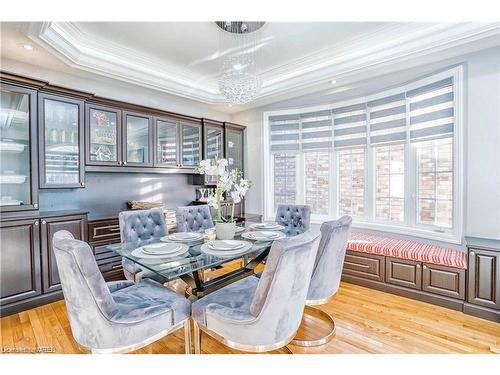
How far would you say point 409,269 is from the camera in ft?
9.02

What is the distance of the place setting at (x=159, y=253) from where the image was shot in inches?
67.9

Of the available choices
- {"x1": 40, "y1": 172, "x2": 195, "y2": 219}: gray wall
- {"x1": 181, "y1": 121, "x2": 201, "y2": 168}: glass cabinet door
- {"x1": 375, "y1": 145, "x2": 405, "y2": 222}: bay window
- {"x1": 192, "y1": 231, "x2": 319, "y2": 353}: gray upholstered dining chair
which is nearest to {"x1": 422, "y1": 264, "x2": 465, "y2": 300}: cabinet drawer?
{"x1": 375, "y1": 145, "x2": 405, "y2": 222}: bay window

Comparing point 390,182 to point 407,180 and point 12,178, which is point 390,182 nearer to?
point 407,180

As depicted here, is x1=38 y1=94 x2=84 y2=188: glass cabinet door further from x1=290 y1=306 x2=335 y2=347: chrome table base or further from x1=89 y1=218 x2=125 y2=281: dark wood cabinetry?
x1=290 y1=306 x2=335 y2=347: chrome table base

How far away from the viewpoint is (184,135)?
153 inches

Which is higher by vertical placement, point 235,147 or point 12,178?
point 235,147

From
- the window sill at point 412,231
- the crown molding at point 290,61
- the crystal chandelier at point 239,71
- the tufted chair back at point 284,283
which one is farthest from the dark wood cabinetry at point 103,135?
the window sill at point 412,231

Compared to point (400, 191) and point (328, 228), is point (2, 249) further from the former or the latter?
point (400, 191)

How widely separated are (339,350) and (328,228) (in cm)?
92

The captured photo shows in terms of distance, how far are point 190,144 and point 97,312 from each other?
2.95 metres

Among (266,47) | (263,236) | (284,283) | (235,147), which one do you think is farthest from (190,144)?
(284,283)

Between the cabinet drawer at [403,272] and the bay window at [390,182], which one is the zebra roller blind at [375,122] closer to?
the bay window at [390,182]

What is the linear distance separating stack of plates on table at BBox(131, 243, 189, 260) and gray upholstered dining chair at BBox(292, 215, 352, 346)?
999 mm

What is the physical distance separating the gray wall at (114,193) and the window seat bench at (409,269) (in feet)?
8.95
